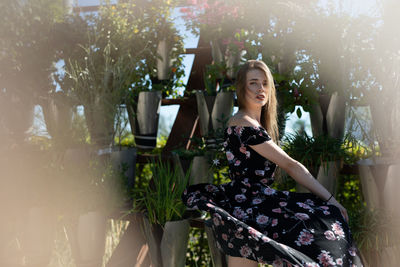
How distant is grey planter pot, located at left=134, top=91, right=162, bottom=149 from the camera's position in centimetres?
290

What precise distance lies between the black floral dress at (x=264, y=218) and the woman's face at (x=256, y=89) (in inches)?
8.5

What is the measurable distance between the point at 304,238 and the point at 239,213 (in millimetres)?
343

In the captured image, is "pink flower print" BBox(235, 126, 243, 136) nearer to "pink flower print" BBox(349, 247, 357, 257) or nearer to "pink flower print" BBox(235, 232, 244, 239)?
"pink flower print" BBox(235, 232, 244, 239)

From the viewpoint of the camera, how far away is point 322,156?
218cm

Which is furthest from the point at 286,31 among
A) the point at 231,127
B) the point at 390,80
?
the point at 231,127

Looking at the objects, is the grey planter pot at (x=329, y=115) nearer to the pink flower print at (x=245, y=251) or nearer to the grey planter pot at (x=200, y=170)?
the grey planter pot at (x=200, y=170)

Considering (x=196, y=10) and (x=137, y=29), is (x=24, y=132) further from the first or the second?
(x=196, y=10)

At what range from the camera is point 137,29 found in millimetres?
3041

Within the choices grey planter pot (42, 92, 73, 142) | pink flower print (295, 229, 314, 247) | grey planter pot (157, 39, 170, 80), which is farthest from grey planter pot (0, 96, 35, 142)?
pink flower print (295, 229, 314, 247)

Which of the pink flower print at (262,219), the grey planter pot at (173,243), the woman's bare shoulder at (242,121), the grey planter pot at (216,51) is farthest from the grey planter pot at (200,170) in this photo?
the grey planter pot at (216,51)

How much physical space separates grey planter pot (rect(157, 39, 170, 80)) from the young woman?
4.56 ft

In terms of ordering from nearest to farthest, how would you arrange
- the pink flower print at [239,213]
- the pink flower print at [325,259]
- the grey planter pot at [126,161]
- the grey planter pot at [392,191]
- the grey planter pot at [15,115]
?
the pink flower print at [325,259] → the pink flower print at [239,213] → the grey planter pot at [392,191] → the grey planter pot at [126,161] → the grey planter pot at [15,115]

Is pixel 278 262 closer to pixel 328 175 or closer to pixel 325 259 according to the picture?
pixel 325 259

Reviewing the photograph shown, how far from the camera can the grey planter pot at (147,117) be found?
114 inches
